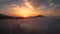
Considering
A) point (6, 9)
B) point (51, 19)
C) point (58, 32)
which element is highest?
point (6, 9)

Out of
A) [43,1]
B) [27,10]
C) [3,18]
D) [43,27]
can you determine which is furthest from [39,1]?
[3,18]

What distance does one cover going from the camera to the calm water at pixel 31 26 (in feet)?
6.92

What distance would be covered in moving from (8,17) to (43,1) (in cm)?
48

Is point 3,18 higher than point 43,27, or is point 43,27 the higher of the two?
point 3,18

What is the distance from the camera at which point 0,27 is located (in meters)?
2.13

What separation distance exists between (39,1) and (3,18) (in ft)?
1.64

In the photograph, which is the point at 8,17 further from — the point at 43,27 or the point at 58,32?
the point at 58,32

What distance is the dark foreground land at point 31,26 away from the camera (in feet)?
6.92

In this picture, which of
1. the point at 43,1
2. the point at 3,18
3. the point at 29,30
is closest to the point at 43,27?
the point at 29,30

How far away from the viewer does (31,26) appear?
2125 mm

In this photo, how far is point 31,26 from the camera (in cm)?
212

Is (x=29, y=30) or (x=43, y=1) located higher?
(x=43, y=1)

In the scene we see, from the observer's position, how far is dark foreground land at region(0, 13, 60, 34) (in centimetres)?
211

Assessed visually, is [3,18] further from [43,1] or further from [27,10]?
[43,1]
